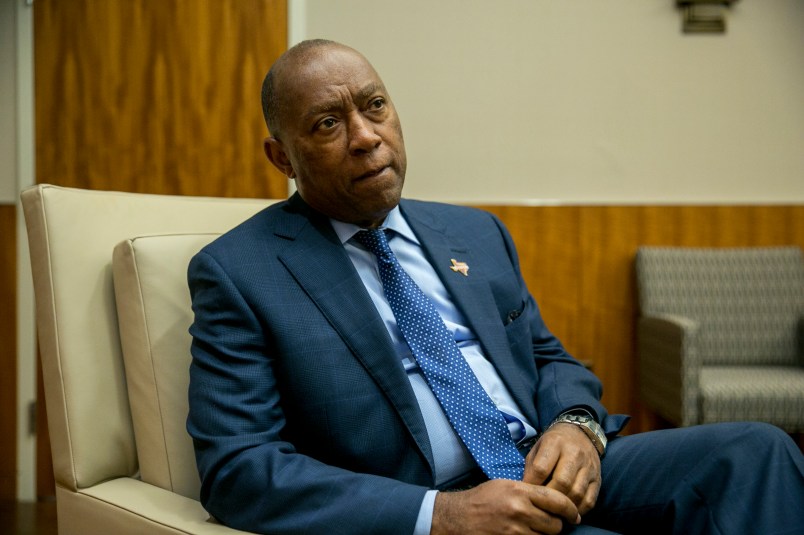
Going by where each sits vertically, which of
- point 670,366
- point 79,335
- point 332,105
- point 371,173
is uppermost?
point 332,105

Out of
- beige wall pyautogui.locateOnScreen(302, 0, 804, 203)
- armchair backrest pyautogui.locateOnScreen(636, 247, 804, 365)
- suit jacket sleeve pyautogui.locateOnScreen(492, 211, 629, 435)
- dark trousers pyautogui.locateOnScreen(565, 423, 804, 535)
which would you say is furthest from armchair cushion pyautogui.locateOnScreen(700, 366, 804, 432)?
dark trousers pyautogui.locateOnScreen(565, 423, 804, 535)

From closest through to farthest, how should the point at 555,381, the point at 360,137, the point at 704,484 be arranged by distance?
the point at 704,484
the point at 360,137
the point at 555,381

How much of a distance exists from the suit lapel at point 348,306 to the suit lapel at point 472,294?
0.76ft

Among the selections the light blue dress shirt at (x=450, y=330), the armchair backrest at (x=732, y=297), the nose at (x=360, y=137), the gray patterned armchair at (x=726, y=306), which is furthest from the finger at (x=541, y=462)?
the armchair backrest at (x=732, y=297)

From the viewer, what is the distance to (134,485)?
1.26m

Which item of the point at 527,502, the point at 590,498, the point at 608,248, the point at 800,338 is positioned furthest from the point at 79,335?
the point at 800,338

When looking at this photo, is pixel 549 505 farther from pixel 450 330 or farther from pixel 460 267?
pixel 460 267

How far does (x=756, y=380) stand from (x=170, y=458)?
7.14 feet

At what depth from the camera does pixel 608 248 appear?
3244 mm

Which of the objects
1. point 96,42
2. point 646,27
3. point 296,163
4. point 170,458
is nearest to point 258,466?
point 170,458

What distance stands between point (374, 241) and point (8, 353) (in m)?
2.23

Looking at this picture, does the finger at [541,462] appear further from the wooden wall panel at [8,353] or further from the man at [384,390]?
the wooden wall panel at [8,353]

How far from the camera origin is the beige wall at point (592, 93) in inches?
127

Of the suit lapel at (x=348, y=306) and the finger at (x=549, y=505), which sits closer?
the finger at (x=549, y=505)
